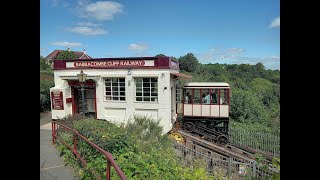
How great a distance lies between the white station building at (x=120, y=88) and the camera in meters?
12.7

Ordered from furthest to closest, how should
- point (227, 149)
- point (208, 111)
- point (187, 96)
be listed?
point (187, 96)
point (208, 111)
point (227, 149)

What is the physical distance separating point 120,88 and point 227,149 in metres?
6.30

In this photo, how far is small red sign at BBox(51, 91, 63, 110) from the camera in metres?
14.1

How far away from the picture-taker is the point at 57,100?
14.2 m

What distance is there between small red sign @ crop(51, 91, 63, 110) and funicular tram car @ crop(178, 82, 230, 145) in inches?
270

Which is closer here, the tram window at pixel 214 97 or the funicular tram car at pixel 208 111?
the funicular tram car at pixel 208 111

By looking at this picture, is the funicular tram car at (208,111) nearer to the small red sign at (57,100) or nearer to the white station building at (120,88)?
the white station building at (120,88)

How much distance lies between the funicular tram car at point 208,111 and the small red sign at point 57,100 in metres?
6.86

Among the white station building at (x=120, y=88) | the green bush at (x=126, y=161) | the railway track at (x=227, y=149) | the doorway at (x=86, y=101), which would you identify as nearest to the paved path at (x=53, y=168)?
the green bush at (x=126, y=161)

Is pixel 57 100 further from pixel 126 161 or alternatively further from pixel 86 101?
pixel 126 161

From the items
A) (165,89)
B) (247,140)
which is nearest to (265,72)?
(247,140)

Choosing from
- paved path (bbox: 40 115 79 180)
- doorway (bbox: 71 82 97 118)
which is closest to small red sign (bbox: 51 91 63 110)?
doorway (bbox: 71 82 97 118)

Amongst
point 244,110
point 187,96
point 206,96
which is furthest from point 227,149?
point 244,110
